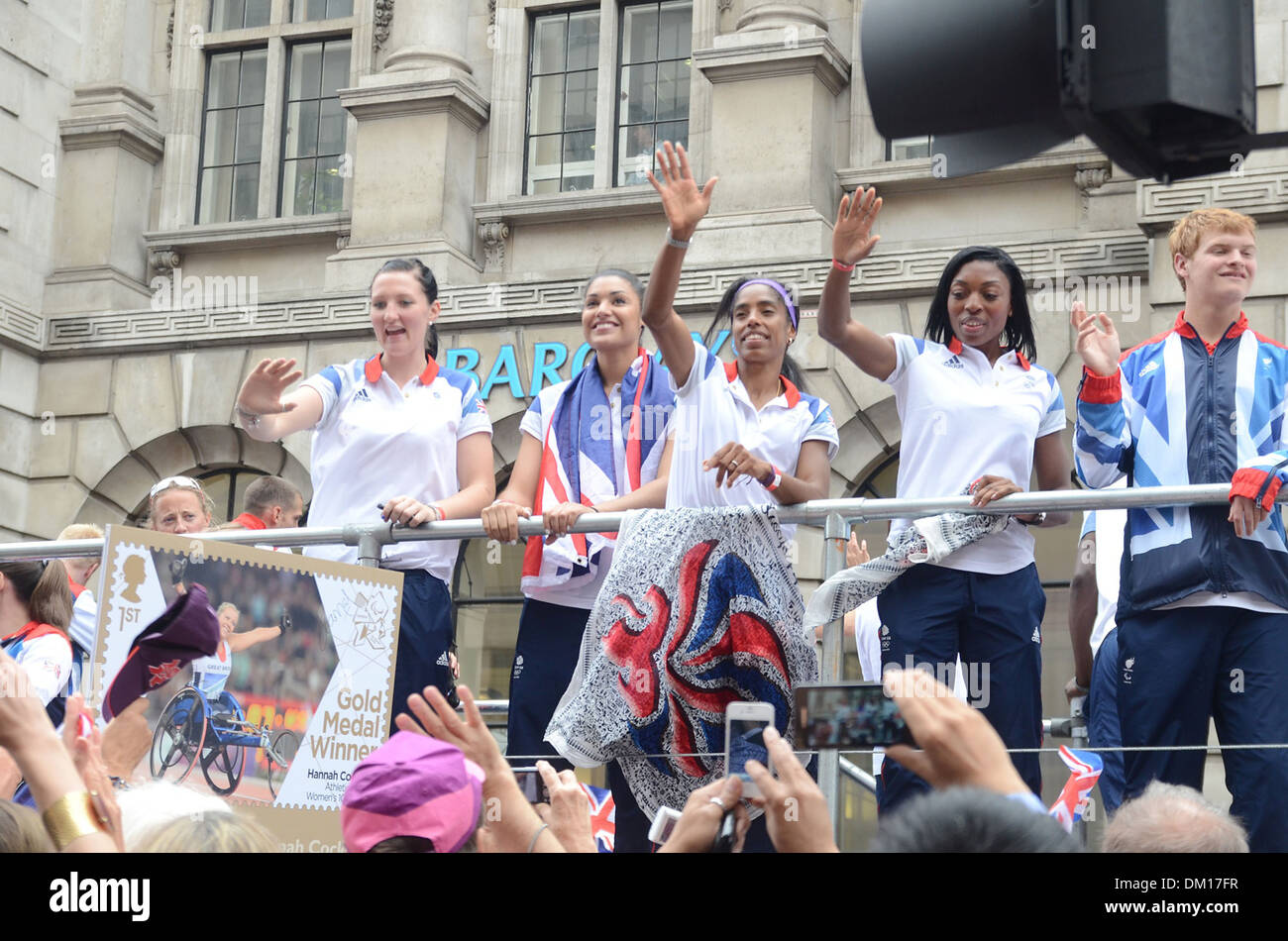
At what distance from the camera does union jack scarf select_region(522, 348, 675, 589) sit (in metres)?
6.12

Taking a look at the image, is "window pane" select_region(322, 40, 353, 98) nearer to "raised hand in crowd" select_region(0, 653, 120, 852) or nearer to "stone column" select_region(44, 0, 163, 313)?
"stone column" select_region(44, 0, 163, 313)

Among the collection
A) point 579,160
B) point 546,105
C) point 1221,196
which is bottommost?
point 1221,196

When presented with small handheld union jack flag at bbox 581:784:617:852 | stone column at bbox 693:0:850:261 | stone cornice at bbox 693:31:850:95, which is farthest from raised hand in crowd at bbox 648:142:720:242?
stone cornice at bbox 693:31:850:95

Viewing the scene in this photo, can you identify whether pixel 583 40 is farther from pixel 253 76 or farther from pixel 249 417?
pixel 249 417

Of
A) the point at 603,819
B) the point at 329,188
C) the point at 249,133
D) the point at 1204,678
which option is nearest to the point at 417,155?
the point at 329,188

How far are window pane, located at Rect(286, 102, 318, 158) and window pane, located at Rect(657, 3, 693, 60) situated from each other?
350 centimetres

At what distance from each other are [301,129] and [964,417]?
12.8 m

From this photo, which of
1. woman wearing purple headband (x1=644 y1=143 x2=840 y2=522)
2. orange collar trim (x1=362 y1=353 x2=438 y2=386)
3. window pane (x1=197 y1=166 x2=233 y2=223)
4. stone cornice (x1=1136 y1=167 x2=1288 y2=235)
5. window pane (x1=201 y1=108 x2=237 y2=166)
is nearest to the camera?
woman wearing purple headband (x1=644 y1=143 x2=840 y2=522)

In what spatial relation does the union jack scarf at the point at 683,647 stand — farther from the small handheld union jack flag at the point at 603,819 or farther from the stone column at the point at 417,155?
the stone column at the point at 417,155

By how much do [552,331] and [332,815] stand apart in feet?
31.6

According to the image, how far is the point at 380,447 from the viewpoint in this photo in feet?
20.4

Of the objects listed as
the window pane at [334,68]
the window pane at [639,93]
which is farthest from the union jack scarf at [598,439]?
the window pane at [334,68]
